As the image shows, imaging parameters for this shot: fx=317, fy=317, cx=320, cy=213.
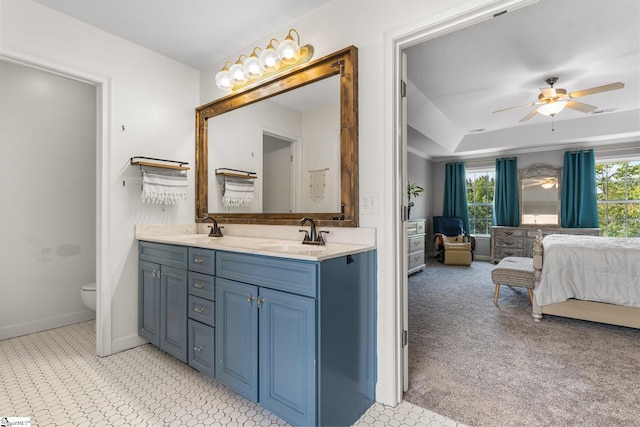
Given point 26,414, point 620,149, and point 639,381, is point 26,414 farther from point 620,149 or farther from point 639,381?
point 620,149

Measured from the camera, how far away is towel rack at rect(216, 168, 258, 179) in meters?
2.63

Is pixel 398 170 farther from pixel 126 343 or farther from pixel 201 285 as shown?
pixel 126 343

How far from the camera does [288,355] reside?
1516 mm

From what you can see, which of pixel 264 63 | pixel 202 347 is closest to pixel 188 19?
pixel 264 63

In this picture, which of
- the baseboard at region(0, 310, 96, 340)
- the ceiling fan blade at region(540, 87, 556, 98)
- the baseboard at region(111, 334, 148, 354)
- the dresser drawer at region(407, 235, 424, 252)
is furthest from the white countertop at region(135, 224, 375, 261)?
the dresser drawer at region(407, 235, 424, 252)

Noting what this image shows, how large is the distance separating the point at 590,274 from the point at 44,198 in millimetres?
5119

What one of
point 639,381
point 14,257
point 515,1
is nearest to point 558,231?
point 639,381

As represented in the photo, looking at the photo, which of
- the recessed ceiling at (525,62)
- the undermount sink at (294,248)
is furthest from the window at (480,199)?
the undermount sink at (294,248)

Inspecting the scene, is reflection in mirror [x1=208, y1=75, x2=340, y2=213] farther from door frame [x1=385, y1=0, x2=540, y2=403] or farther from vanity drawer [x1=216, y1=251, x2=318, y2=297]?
vanity drawer [x1=216, y1=251, x2=318, y2=297]

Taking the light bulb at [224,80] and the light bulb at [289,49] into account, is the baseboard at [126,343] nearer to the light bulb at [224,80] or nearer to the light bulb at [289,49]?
the light bulb at [224,80]

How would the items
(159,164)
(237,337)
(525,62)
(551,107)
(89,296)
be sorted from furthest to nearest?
(551,107)
(525,62)
(89,296)
(159,164)
(237,337)

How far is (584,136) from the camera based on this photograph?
17.4 feet

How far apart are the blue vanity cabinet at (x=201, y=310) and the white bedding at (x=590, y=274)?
121 inches

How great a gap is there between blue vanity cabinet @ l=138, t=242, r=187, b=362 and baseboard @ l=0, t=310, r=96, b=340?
111 centimetres
